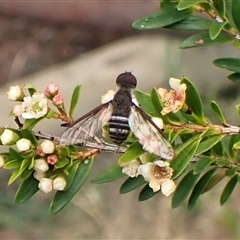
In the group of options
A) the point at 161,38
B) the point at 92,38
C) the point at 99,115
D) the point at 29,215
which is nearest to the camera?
the point at 99,115

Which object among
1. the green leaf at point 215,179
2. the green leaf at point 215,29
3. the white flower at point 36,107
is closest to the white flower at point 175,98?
the green leaf at point 215,29

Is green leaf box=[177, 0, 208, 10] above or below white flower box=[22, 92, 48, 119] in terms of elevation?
above

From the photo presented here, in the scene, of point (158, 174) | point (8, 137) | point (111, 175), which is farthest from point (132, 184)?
point (8, 137)

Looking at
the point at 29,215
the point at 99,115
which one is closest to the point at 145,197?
the point at 99,115

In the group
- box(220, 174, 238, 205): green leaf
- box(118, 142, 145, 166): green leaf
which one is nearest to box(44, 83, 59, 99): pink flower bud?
box(118, 142, 145, 166): green leaf

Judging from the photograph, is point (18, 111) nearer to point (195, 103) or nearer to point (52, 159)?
point (52, 159)

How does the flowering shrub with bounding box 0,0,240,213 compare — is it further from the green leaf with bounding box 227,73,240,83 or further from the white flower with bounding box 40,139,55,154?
the green leaf with bounding box 227,73,240,83

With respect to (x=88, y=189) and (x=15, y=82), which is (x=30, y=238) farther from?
(x=15, y=82)
